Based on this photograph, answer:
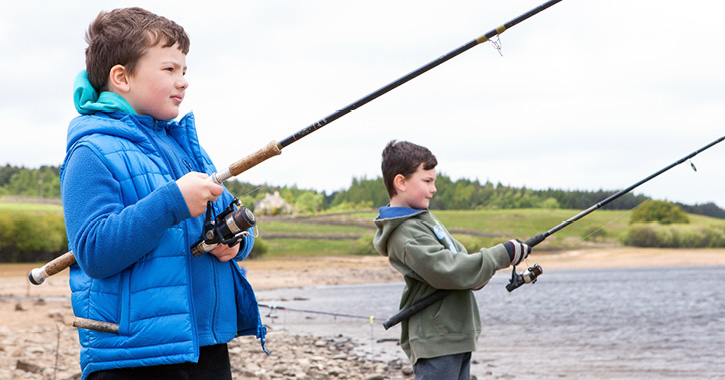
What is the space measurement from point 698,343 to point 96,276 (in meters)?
11.7

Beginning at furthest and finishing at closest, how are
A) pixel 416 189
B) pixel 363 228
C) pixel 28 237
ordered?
pixel 363 228
pixel 28 237
pixel 416 189

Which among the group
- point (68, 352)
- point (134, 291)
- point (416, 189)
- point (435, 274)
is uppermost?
point (416, 189)

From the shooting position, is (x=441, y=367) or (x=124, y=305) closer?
(x=124, y=305)

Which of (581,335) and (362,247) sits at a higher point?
(362,247)

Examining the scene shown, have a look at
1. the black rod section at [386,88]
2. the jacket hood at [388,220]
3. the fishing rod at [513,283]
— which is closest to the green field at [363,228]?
the fishing rod at [513,283]

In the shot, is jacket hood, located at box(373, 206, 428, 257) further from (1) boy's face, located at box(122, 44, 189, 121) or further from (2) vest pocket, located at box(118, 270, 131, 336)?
(2) vest pocket, located at box(118, 270, 131, 336)

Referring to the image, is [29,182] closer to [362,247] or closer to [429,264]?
[362,247]

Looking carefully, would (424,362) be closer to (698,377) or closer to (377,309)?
(698,377)

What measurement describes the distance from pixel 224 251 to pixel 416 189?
139 cm

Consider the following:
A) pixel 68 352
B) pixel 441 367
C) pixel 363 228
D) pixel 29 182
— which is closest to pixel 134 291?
pixel 441 367

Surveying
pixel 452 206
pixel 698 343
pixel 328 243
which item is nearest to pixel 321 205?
pixel 328 243

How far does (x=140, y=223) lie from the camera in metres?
1.50

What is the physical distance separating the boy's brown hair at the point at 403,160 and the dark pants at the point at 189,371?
1.40 metres

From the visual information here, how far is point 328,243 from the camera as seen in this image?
173ft
